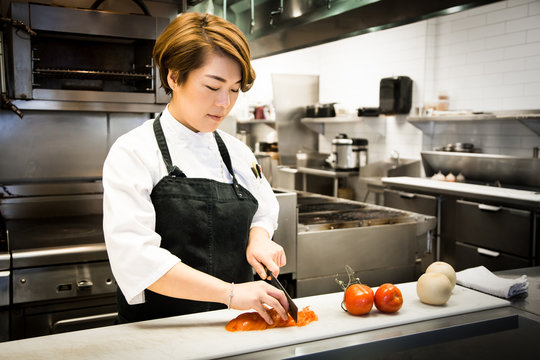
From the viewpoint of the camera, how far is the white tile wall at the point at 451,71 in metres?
5.23

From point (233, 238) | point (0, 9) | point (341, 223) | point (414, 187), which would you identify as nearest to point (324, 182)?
point (414, 187)

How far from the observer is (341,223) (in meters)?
2.90

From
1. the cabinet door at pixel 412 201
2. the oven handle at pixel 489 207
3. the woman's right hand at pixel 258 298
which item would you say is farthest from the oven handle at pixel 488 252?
the woman's right hand at pixel 258 298

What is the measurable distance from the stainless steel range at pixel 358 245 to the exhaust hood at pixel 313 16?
41.4 inches

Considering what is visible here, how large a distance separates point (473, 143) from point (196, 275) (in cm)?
506

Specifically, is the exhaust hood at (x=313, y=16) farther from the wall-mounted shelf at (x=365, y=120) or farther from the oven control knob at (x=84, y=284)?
the wall-mounted shelf at (x=365, y=120)

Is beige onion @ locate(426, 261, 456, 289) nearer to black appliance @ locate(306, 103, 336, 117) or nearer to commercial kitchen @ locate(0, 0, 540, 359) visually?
A: commercial kitchen @ locate(0, 0, 540, 359)

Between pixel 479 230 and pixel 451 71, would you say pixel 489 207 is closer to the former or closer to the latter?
pixel 479 230

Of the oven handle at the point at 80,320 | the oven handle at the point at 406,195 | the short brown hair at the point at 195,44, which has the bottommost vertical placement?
the oven handle at the point at 80,320

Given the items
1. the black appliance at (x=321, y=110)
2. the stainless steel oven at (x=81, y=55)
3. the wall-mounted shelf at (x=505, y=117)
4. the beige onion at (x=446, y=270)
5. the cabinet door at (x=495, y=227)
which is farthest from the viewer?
the black appliance at (x=321, y=110)

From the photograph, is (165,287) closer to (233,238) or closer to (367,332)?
(233,238)

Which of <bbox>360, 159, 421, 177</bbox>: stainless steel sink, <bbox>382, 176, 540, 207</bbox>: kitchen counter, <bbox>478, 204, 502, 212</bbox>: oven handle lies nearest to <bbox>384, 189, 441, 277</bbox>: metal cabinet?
<bbox>382, 176, 540, 207</bbox>: kitchen counter

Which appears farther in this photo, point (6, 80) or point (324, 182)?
point (324, 182)

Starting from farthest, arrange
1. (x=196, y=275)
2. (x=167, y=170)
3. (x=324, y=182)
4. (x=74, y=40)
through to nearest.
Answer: (x=324, y=182), (x=74, y=40), (x=167, y=170), (x=196, y=275)
